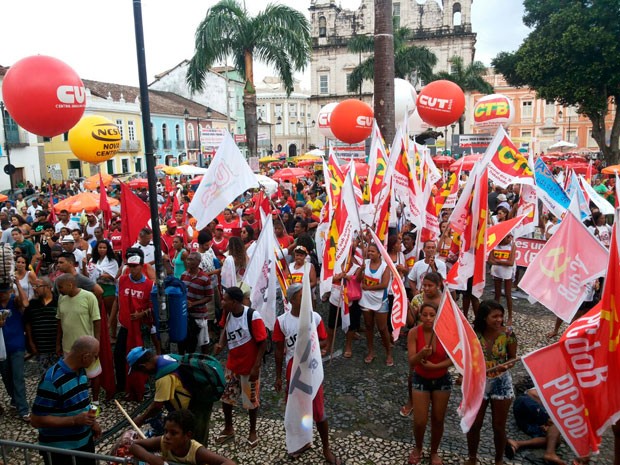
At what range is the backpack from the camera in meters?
3.64

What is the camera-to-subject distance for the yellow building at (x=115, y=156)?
3562cm

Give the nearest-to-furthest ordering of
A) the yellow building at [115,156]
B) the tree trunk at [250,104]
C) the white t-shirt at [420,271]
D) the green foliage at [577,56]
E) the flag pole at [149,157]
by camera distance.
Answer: the flag pole at [149,157]
the white t-shirt at [420,271]
the tree trunk at [250,104]
the green foliage at [577,56]
the yellow building at [115,156]

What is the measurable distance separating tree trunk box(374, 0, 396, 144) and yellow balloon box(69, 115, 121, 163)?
18.5ft

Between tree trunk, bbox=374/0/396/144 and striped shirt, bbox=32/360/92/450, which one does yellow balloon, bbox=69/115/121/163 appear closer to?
tree trunk, bbox=374/0/396/144

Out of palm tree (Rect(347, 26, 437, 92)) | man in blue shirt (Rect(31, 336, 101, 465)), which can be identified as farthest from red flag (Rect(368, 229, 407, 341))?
palm tree (Rect(347, 26, 437, 92))

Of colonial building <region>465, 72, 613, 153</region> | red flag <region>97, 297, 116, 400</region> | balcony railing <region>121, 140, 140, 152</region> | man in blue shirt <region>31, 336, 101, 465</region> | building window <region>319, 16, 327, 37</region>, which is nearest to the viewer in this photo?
man in blue shirt <region>31, 336, 101, 465</region>

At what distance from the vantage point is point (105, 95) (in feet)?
134

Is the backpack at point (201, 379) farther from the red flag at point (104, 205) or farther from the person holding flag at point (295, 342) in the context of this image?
the red flag at point (104, 205)

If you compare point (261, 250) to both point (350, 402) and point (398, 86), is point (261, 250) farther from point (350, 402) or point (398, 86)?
point (398, 86)

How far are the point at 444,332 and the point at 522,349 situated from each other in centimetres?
332

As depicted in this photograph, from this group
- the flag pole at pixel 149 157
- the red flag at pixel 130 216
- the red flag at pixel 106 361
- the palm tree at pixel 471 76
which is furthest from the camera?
the palm tree at pixel 471 76

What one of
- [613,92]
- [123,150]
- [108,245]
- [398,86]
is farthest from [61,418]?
[123,150]

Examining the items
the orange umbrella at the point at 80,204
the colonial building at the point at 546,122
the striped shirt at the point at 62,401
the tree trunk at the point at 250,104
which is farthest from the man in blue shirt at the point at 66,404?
the colonial building at the point at 546,122

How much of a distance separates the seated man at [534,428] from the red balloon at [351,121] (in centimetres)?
862
